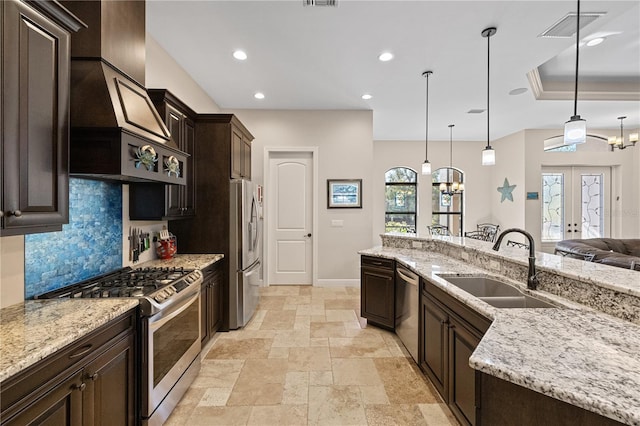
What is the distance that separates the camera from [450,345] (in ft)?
6.23

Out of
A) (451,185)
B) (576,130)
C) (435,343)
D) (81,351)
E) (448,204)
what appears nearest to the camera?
(81,351)

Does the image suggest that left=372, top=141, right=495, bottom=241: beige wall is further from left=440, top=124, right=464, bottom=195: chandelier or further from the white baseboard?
the white baseboard

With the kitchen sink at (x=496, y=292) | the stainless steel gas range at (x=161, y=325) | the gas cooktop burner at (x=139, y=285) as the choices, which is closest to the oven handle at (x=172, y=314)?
the stainless steel gas range at (x=161, y=325)

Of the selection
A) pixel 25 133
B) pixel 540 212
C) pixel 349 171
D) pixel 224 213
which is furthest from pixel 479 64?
pixel 540 212

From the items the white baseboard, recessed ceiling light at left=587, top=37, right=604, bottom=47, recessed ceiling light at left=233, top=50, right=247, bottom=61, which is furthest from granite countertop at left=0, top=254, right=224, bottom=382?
recessed ceiling light at left=587, top=37, right=604, bottom=47

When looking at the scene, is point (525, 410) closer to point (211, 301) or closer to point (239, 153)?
point (211, 301)

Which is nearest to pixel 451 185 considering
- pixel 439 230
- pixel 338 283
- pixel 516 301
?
pixel 439 230

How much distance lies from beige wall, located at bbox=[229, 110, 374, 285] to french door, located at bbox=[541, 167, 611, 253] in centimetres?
481

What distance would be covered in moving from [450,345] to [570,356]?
3.13 feet

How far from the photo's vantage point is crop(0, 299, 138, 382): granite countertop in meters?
1.05

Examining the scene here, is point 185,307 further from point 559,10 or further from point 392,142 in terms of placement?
point 392,142

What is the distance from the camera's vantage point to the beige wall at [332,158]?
16.6 feet

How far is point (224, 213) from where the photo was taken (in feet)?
10.8

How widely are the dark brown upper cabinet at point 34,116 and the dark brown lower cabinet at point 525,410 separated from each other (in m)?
2.10
